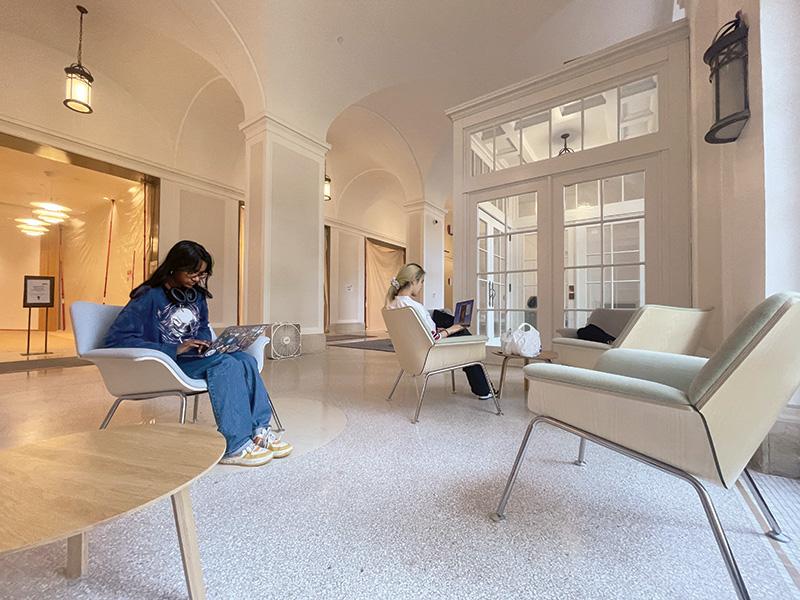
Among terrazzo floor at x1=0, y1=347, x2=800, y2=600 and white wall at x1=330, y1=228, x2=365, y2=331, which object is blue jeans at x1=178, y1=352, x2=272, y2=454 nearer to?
terrazzo floor at x1=0, y1=347, x2=800, y2=600

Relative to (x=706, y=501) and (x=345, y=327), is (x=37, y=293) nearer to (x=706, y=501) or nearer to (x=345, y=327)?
(x=345, y=327)

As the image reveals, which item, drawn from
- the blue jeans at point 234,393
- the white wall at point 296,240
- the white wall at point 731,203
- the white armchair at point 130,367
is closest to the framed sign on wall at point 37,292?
the white wall at point 296,240

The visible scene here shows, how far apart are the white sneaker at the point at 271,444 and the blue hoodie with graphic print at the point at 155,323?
0.51 meters

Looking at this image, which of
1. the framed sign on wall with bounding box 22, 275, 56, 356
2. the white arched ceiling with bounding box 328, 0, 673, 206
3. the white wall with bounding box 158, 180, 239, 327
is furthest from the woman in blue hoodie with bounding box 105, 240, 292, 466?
the white arched ceiling with bounding box 328, 0, 673, 206

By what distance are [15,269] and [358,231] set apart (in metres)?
8.37

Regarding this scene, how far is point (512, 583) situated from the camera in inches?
32.9

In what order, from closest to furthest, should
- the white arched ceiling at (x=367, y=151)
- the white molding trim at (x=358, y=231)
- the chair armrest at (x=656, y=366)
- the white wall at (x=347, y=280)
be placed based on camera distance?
the chair armrest at (x=656, y=366)
the white arched ceiling at (x=367, y=151)
the white molding trim at (x=358, y=231)
the white wall at (x=347, y=280)

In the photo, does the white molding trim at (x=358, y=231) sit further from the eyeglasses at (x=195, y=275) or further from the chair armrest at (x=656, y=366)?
the chair armrest at (x=656, y=366)

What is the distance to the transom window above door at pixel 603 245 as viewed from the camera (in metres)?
3.19

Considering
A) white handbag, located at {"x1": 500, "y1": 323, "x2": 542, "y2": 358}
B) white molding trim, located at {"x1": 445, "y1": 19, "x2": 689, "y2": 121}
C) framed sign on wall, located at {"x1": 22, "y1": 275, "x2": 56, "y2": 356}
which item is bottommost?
white handbag, located at {"x1": 500, "y1": 323, "x2": 542, "y2": 358}

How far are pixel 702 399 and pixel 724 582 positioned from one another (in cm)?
51

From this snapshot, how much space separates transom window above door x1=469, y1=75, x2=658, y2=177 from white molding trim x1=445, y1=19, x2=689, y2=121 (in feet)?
0.78

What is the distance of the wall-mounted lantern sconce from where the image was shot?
5.04 feet

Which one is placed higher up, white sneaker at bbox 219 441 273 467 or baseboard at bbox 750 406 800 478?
baseboard at bbox 750 406 800 478
